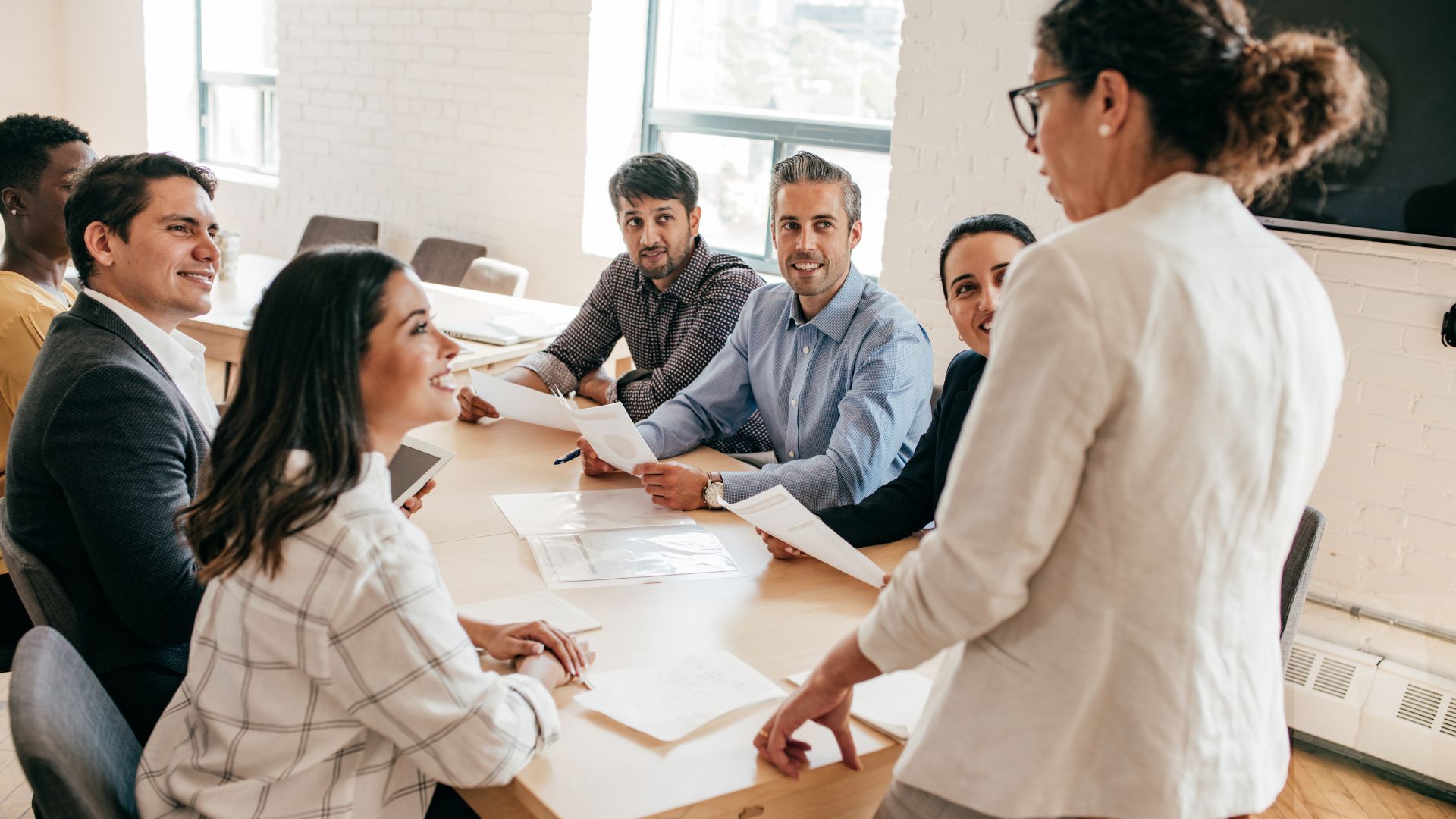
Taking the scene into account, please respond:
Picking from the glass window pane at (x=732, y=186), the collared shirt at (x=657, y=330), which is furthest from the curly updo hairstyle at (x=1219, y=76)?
the glass window pane at (x=732, y=186)

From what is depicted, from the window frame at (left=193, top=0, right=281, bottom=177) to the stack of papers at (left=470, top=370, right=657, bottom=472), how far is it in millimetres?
4050

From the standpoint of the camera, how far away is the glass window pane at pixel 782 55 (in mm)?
4285

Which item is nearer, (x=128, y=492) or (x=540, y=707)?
(x=540, y=707)

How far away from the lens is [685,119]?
4785 mm

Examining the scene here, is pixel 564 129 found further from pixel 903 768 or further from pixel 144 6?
pixel 903 768

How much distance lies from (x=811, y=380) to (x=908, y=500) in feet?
1.76

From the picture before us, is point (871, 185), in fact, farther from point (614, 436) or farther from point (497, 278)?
point (614, 436)

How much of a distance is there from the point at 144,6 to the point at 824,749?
6757 mm

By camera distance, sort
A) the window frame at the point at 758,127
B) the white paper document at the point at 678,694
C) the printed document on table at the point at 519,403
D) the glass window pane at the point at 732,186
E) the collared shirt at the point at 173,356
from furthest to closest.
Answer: the glass window pane at the point at 732,186, the window frame at the point at 758,127, the printed document on table at the point at 519,403, the collared shirt at the point at 173,356, the white paper document at the point at 678,694

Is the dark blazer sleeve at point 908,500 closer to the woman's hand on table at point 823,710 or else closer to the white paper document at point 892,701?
the white paper document at point 892,701

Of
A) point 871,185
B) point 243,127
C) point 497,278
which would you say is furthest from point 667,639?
point 243,127

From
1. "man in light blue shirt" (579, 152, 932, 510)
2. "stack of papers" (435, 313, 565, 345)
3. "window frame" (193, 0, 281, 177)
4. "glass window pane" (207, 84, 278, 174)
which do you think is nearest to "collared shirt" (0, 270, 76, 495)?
"man in light blue shirt" (579, 152, 932, 510)

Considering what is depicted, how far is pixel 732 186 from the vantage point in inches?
187

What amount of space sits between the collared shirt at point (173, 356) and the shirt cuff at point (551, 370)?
1.31 metres
